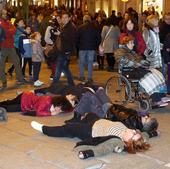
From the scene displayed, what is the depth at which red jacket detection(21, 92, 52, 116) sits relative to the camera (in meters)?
8.26

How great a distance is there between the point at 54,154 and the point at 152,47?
454 cm

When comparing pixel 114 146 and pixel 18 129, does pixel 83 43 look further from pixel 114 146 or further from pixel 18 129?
pixel 114 146

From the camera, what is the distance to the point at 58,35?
39.7 ft

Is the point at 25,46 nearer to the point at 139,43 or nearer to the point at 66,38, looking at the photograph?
the point at 66,38

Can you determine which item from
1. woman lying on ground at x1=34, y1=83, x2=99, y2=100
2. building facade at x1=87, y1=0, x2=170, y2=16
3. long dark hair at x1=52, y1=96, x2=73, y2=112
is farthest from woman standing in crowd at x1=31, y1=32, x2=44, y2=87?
building facade at x1=87, y1=0, x2=170, y2=16

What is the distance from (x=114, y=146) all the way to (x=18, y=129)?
77.4 inches

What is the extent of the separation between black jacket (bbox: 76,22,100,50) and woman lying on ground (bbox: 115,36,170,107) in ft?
10.7

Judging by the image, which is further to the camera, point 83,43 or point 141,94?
point 83,43

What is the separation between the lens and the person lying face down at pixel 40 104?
826 centimetres

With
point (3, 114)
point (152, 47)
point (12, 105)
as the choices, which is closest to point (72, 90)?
point (12, 105)

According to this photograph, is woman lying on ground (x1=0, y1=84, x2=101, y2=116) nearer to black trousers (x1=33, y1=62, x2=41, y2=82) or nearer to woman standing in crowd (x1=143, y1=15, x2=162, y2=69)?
woman standing in crowd (x1=143, y1=15, x2=162, y2=69)

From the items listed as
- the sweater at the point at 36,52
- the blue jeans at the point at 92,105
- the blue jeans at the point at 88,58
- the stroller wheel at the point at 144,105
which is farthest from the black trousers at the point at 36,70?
the blue jeans at the point at 92,105

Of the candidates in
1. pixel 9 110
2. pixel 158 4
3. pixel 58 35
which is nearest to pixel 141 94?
pixel 9 110

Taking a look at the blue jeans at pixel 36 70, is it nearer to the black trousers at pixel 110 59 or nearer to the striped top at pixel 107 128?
the black trousers at pixel 110 59
